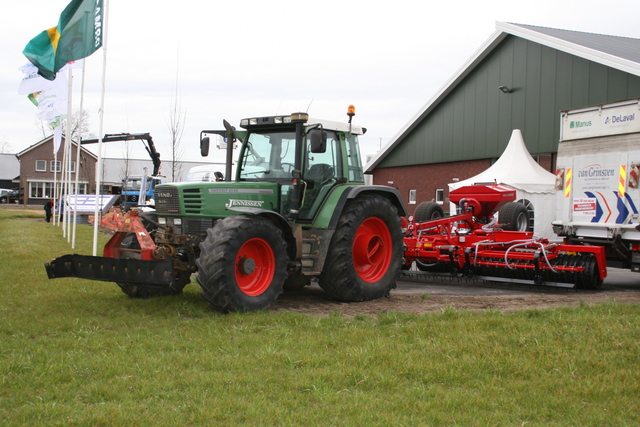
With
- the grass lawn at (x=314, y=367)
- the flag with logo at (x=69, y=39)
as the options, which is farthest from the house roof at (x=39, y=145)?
the grass lawn at (x=314, y=367)

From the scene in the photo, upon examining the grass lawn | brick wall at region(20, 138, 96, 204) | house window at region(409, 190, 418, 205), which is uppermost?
brick wall at region(20, 138, 96, 204)

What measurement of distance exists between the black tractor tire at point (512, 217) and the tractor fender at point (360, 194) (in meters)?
3.99

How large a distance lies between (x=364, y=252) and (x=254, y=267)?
2023 mm

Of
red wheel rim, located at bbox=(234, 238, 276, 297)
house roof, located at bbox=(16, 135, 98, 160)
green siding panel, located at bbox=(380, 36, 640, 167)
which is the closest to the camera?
red wheel rim, located at bbox=(234, 238, 276, 297)

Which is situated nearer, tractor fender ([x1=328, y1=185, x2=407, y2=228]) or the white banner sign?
tractor fender ([x1=328, y1=185, x2=407, y2=228])

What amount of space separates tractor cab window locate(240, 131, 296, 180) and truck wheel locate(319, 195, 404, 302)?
3.27 ft

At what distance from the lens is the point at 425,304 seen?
8.46m

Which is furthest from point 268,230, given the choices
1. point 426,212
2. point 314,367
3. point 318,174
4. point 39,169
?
point 39,169

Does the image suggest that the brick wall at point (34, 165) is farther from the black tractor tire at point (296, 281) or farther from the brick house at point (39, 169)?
the black tractor tire at point (296, 281)

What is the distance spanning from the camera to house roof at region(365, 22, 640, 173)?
1908 cm

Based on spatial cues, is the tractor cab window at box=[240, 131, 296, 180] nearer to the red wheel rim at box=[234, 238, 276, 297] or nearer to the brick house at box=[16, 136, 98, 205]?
the red wheel rim at box=[234, 238, 276, 297]

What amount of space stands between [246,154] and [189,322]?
2.80 m

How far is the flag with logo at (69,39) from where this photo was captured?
1130cm

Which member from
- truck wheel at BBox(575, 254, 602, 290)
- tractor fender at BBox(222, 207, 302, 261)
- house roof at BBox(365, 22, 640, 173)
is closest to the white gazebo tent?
house roof at BBox(365, 22, 640, 173)
